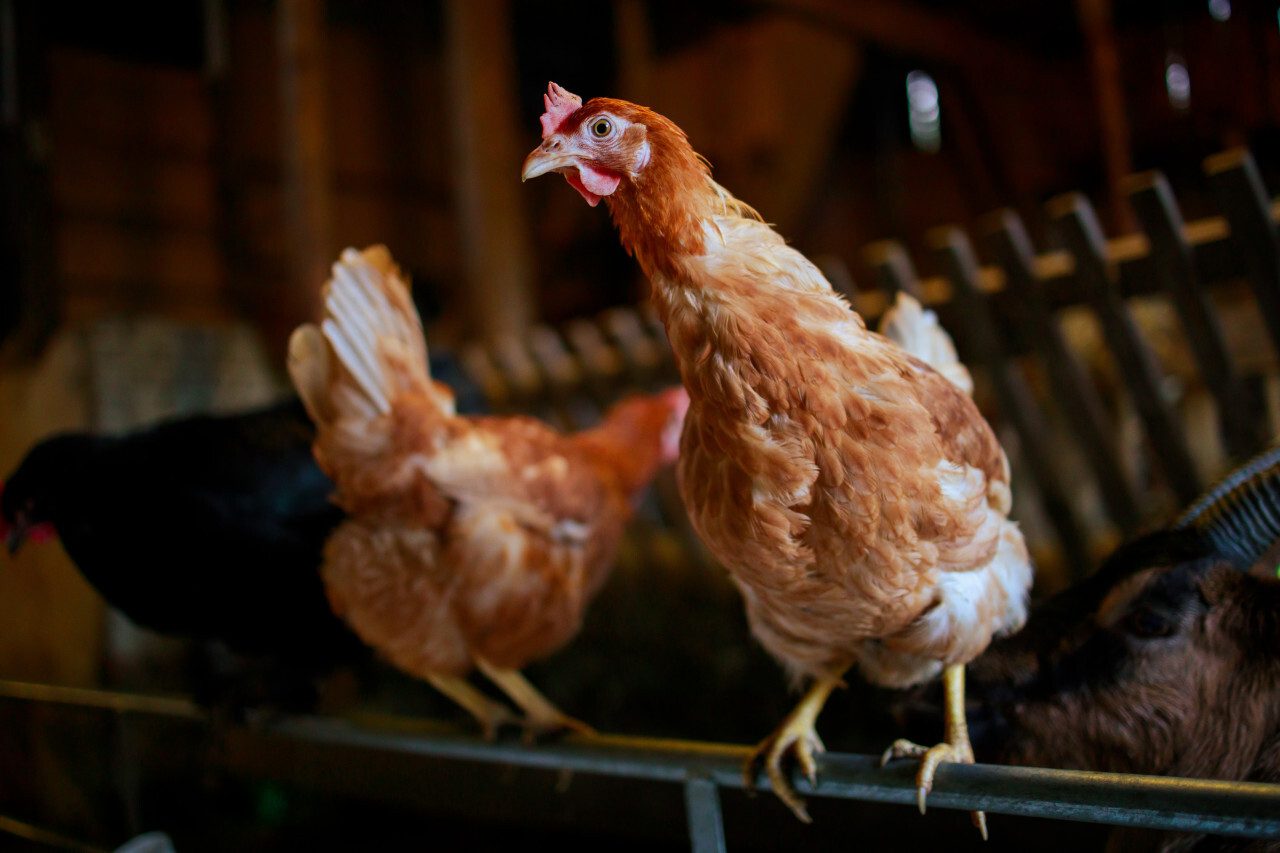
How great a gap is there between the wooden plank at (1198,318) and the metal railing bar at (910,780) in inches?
51.1

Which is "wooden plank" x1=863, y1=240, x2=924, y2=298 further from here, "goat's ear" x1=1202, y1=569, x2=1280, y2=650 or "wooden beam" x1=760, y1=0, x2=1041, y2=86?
"wooden beam" x1=760, y1=0, x2=1041, y2=86

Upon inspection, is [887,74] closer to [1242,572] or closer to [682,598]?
[682,598]

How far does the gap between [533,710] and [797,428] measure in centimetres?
97

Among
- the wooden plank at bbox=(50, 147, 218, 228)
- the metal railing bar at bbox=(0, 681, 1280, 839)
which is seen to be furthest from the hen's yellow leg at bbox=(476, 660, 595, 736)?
the wooden plank at bbox=(50, 147, 218, 228)

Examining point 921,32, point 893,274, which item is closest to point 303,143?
point 893,274

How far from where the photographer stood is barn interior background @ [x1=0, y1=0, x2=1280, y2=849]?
2271 mm

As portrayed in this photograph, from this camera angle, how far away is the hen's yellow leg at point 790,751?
44.7 inches

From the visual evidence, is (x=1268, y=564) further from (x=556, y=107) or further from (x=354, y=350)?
(x=354, y=350)

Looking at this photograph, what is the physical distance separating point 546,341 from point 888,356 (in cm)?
245

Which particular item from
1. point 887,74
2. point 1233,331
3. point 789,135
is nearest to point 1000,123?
point 887,74

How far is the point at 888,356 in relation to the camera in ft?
3.40

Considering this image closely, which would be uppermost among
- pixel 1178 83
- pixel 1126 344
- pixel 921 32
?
pixel 921 32

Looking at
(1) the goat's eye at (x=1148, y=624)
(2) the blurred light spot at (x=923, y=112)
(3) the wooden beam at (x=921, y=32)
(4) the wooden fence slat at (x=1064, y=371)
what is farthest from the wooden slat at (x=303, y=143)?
(2) the blurred light spot at (x=923, y=112)

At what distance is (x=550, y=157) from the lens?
94 cm
